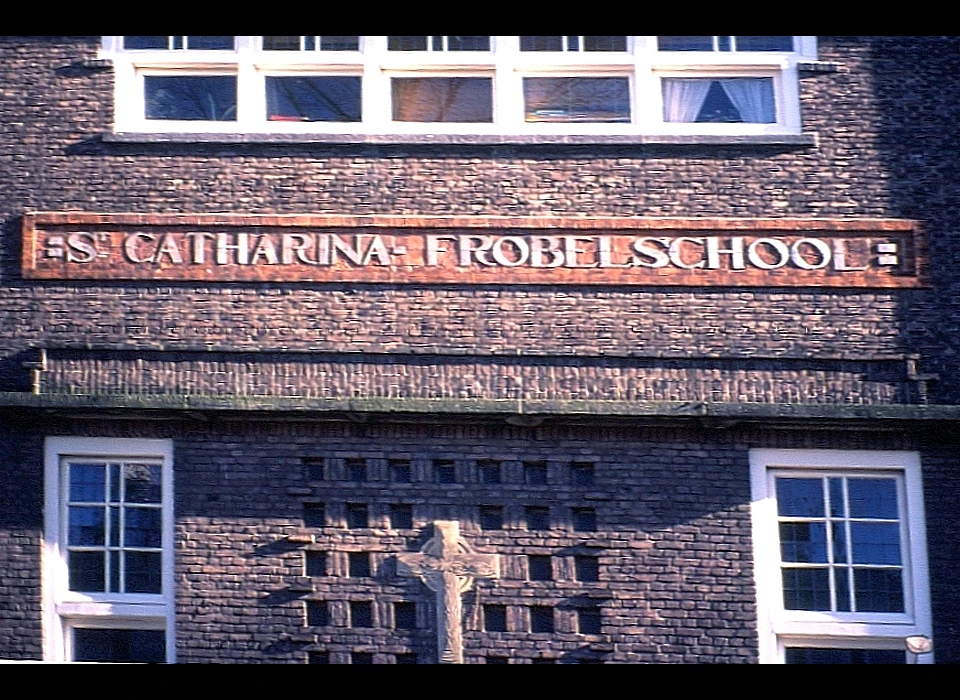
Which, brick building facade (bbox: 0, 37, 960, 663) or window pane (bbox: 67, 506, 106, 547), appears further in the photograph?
window pane (bbox: 67, 506, 106, 547)

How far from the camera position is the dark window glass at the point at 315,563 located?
7.90 m

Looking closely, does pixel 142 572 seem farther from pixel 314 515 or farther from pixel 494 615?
pixel 494 615

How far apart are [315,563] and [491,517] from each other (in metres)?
1.29

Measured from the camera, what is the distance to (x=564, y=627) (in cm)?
778

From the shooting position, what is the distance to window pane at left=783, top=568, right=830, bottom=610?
25.9 ft

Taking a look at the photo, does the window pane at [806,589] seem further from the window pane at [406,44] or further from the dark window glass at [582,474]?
the window pane at [406,44]

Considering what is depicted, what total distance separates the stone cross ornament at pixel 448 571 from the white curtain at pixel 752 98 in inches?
149

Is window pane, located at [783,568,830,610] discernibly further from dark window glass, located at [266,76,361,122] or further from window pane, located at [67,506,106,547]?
window pane, located at [67,506,106,547]

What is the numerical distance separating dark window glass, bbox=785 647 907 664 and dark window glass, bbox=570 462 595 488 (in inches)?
73.3

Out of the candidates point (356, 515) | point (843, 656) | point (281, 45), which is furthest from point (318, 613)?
point (281, 45)

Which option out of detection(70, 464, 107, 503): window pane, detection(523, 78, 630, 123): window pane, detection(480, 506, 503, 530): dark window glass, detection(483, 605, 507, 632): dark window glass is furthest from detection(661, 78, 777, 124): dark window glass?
detection(70, 464, 107, 503): window pane

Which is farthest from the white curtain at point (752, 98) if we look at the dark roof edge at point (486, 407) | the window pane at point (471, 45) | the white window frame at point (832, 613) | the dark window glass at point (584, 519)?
the dark window glass at point (584, 519)
